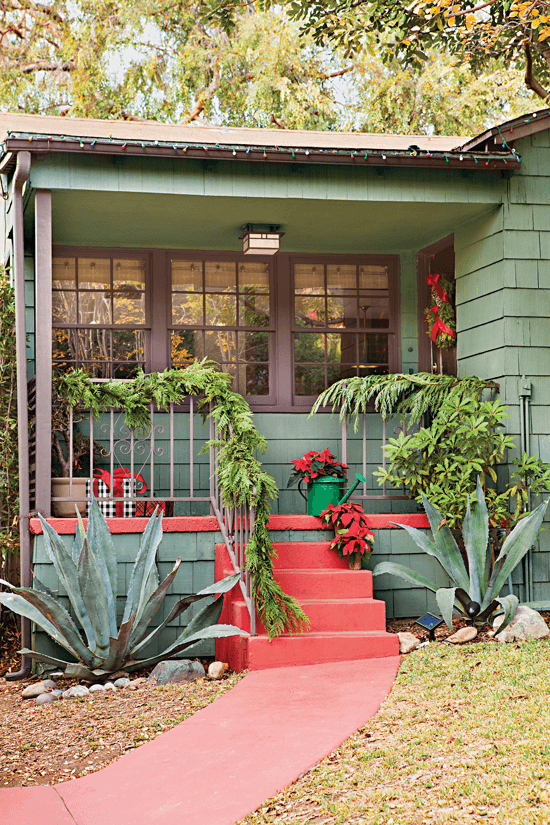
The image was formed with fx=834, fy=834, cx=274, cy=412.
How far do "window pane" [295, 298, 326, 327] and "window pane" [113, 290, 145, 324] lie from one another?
1.38 metres

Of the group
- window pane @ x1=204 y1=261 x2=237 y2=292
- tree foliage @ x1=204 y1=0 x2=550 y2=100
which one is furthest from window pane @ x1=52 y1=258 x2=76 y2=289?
tree foliage @ x1=204 y1=0 x2=550 y2=100

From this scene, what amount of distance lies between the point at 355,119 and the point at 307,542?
1445cm

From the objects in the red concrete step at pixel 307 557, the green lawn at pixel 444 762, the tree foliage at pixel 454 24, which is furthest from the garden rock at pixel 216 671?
the tree foliage at pixel 454 24

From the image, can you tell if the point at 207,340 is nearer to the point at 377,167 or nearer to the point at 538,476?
the point at 377,167

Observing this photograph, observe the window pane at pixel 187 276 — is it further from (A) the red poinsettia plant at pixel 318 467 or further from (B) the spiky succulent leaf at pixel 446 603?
(B) the spiky succulent leaf at pixel 446 603

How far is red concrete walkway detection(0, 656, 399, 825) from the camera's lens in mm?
3164

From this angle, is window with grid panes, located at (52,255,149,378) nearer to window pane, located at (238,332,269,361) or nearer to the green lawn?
window pane, located at (238,332,269,361)

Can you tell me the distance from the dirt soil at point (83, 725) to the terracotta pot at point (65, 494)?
116cm

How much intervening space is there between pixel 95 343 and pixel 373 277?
2.57 meters

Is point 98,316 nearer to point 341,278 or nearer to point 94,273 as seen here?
point 94,273

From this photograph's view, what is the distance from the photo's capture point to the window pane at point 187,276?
735cm

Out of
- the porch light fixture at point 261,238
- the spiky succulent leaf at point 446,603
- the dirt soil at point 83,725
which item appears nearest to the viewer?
the dirt soil at point 83,725

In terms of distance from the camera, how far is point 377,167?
20.3 feet

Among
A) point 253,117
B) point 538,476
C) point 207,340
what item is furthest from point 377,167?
point 253,117
